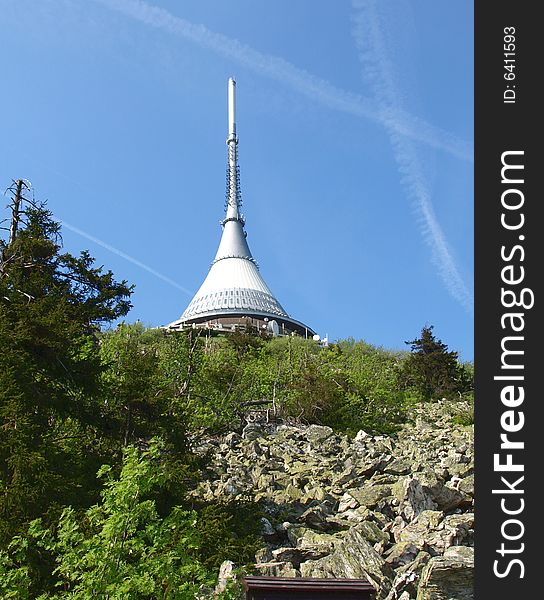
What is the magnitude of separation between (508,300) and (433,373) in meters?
27.3

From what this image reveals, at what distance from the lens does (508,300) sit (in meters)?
4.96

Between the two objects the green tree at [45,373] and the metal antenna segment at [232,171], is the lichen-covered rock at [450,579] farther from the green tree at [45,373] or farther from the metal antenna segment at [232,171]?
the metal antenna segment at [232,171]

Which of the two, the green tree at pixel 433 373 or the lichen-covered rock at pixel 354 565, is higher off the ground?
the green tree at pixel 433 373

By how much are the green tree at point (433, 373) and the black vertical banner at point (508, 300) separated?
86.1 feet

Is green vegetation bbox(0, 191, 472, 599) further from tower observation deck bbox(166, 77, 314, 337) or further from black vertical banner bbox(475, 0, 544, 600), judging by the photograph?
tower observation deck bbox(166, 77, 314, 337)

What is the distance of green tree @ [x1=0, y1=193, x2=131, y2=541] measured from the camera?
992 centimetres

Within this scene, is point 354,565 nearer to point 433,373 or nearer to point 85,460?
point 85,460

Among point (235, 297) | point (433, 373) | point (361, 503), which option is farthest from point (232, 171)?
point (361, 503)

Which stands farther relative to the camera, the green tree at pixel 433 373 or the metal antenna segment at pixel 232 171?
the metal antenna segment at pixel 232 171

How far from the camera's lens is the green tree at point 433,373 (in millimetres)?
30906

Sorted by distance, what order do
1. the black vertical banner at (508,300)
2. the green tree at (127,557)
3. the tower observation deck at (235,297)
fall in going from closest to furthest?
the black vertical banner at (508,300), the green tree at (127,557), the tower observation deck at (235,297)

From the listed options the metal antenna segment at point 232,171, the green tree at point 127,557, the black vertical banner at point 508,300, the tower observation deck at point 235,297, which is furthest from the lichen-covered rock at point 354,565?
the metal antenna segment at point 232,171

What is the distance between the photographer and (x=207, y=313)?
178 ft

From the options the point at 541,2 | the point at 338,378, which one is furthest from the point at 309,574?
the point at 338,378
